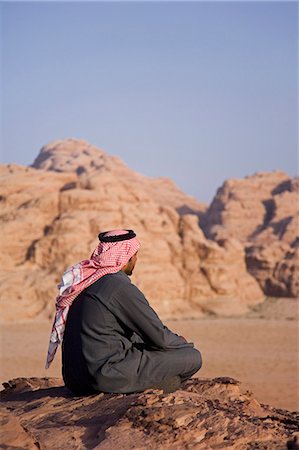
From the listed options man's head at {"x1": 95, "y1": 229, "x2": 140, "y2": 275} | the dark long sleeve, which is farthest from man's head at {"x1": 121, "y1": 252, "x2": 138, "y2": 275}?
the dark long sleeve

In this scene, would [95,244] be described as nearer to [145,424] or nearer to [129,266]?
[129,266]

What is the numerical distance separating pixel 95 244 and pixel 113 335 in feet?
59.2

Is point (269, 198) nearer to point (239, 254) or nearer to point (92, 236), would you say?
point (239, 254)

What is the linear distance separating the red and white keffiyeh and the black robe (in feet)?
0.28

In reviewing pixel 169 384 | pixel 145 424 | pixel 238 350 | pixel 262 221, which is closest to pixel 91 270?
pixel 169 384

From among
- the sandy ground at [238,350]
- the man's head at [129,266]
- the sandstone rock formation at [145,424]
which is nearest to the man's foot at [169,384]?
the sandstone rock formation at [145,424]

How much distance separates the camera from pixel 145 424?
388cm

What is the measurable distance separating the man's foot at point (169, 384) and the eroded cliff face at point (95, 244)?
645 inches

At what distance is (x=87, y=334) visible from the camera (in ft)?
15.2

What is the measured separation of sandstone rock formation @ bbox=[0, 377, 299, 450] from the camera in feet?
12.1

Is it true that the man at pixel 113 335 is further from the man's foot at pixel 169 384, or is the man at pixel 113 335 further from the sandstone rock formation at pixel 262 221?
the sandstone rock formation at pixel 262 221

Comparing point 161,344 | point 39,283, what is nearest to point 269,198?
point 39,283

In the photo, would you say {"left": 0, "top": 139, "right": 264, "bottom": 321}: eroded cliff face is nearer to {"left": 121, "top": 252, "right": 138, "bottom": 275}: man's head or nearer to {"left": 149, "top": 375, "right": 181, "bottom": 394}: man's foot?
{"left": 121, "top": 252, "right": 138, "bottom": 275}: man's head

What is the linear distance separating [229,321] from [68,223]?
21.0 feet
